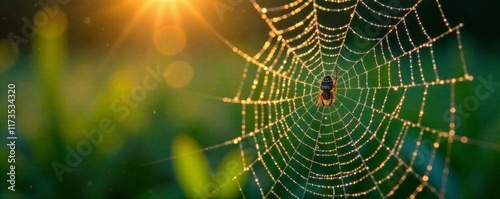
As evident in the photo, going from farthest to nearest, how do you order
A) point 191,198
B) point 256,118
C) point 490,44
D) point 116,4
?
point 116,4 → point 490,44 → point 256,118 → point 191,198

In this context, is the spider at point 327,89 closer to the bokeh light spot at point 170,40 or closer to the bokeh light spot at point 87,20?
the bokeh light spot at point 170,40

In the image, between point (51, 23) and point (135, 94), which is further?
point (51, 23)

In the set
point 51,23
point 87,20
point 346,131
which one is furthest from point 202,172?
point 87,20

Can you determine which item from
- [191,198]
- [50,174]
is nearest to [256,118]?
[191,198]

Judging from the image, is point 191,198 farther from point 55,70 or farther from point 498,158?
point 498,158

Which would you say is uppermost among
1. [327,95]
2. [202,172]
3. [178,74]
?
[327,95]

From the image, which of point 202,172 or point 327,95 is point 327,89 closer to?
point 327,95

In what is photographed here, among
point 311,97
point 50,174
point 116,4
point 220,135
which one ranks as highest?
point 116,4
